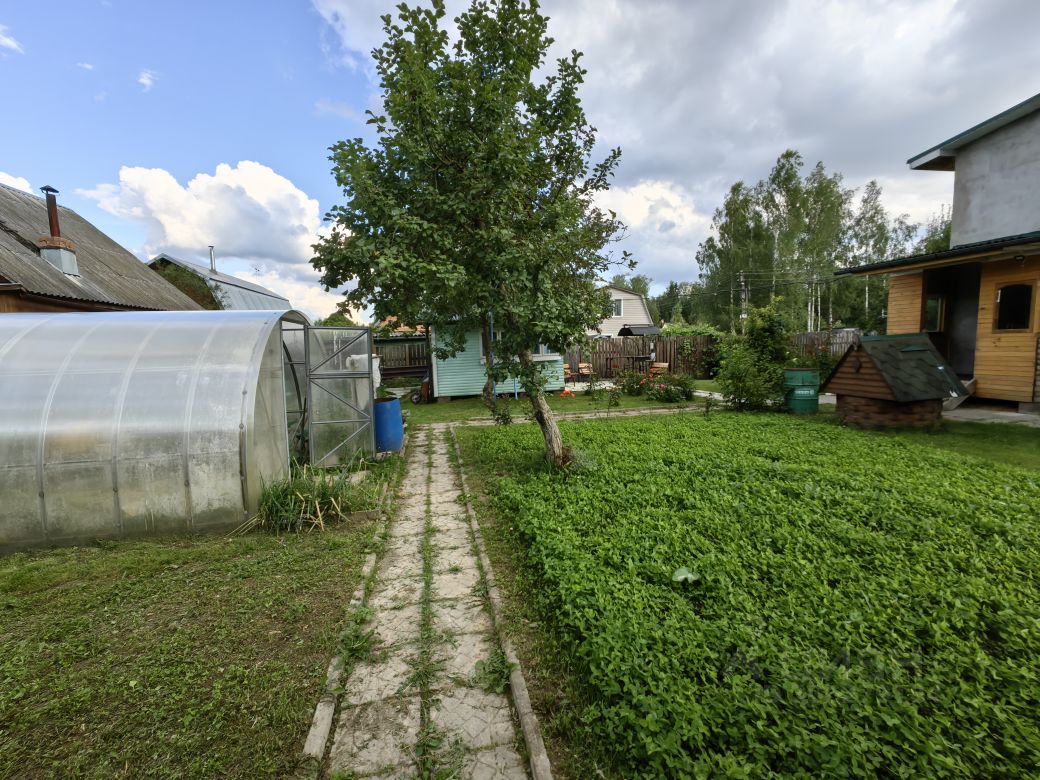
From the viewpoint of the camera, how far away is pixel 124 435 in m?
4.61

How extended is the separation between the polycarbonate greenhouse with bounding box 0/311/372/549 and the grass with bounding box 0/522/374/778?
0.37 metres

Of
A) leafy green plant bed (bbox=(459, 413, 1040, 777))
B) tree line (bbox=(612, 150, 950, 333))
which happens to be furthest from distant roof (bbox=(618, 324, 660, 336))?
leafy green plant bed (bbox=(459, 413, 1040, 777))

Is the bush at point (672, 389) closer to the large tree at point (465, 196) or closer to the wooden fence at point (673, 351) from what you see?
the wooden fence at point (673, 351)

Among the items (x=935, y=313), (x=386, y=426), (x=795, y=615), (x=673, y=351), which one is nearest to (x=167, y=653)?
(x=795, y=615)

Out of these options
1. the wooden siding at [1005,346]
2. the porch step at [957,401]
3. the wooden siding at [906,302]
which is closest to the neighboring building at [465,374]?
the wooden siding at [906,302]

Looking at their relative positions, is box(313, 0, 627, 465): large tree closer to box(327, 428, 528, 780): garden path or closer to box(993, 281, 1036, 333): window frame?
box(327, 428, 528, 780): garden path

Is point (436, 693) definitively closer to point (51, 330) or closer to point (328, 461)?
point (328, 461)

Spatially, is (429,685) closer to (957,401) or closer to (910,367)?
(910,367)

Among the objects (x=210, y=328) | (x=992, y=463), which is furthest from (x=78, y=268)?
(x=992, y=463)

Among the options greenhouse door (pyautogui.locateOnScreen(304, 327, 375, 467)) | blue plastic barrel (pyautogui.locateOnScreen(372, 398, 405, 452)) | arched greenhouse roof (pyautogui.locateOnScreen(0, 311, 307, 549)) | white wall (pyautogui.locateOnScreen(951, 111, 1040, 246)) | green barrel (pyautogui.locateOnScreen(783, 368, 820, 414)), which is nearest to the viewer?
arched greenhouse roof (pyautogui.locateOnScreen(0, 311, 307, 549))

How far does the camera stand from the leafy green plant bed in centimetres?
203

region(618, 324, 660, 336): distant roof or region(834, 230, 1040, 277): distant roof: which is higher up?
region(834, 230, 1040, 277): distant roof

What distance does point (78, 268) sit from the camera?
14.6 meters

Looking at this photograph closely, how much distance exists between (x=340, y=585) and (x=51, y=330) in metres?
5.04
